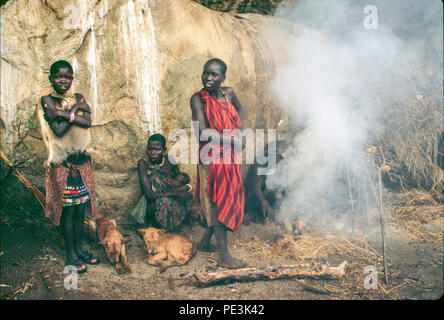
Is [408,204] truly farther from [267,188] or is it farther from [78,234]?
[78,234]

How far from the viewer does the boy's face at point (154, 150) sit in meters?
3.78

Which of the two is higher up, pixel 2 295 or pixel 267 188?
pixel 267 188

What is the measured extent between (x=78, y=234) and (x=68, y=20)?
241 centimetres

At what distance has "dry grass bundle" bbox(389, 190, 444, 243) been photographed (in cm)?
414

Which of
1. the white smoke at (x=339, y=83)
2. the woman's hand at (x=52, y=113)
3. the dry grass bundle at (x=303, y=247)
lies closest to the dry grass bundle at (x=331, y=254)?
the dry grass bundle at (x=303, y=247)

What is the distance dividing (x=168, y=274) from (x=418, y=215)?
372cm

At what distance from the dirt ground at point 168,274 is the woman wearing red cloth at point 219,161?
44 cm

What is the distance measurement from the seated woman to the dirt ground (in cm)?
32

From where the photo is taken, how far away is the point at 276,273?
306 cm

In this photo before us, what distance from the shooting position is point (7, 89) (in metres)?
3.51

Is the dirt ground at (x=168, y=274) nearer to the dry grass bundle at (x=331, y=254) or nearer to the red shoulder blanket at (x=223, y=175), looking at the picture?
the dry grass bundle at (x=331, y=254)

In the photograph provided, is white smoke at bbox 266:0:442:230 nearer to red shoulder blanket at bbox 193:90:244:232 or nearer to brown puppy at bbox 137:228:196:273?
red shoulder blanket at bbox 193:90:244:232

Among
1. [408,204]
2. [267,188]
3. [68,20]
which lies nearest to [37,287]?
[68,20]

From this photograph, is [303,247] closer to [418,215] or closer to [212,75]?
[418,215]
